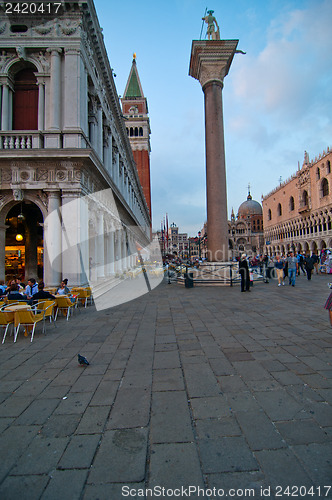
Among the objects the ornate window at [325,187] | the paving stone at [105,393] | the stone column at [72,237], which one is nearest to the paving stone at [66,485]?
the paving stone at [105,393]

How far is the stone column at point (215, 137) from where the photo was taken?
15125 mm

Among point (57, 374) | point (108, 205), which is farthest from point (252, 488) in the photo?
point (108, 205)

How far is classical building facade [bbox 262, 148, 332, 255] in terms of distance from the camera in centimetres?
5319

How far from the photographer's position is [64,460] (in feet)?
7.26

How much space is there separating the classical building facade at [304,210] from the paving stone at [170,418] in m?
50.0

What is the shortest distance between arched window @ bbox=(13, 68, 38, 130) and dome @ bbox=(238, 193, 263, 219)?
112184mm

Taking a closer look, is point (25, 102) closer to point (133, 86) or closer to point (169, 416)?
point (169, 416)

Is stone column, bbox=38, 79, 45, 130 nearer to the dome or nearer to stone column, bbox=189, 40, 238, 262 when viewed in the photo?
stone column, bbox=189, 40, 238, 262

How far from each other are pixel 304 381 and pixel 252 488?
2008mm

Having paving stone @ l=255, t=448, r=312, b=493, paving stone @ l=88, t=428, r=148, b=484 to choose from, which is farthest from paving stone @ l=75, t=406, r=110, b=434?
paving stone @ l=255, t=448, r=312, b=493

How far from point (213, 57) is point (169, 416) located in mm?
18762

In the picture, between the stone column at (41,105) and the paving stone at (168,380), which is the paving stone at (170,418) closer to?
the paving stone at (168,380)

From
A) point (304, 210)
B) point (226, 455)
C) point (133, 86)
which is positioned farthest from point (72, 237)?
point (133, 86)

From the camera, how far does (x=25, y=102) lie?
12312 millimetres
